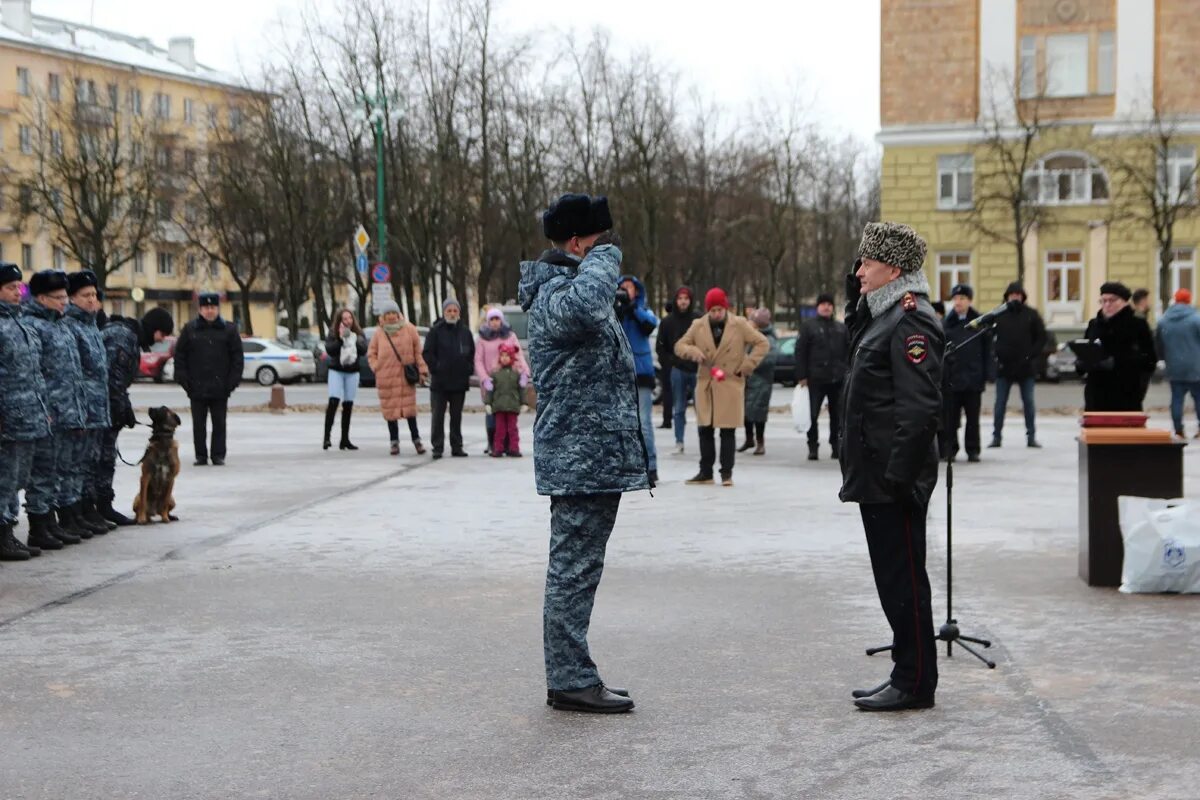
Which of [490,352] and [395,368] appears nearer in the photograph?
[490,352]

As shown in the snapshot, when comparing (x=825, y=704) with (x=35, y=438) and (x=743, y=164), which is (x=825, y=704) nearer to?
(x=35, y=438)

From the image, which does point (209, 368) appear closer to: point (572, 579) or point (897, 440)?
point (572, 579)

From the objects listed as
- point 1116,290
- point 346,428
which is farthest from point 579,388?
point 346,428

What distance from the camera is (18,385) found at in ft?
33.6

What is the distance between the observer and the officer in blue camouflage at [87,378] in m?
11.4

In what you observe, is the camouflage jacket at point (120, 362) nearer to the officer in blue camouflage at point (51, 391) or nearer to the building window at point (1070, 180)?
the officer in blue camouflage at point (51, 391)

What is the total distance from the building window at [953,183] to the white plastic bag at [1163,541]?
143 feet

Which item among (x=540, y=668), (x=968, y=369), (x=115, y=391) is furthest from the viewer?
(x=968, y=369)

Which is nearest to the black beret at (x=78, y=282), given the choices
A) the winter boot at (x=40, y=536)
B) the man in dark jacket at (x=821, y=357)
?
the winter boot at (x=40, y=536)

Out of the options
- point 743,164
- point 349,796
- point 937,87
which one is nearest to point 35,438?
point 349,796

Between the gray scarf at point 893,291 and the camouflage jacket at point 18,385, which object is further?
the camouflage jacket at point 18,385

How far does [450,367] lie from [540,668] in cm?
1217

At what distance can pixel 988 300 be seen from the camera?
1973 inches

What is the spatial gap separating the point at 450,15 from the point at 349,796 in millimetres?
46105
